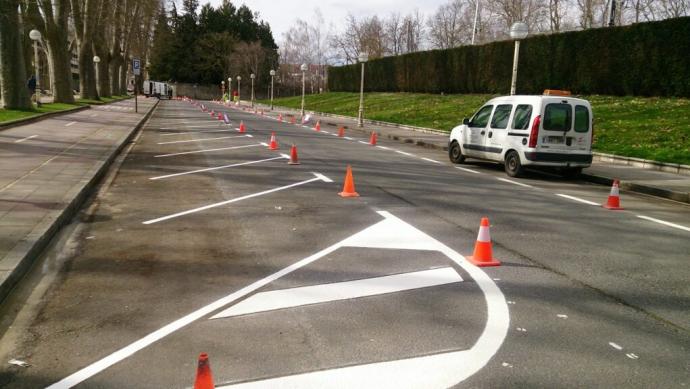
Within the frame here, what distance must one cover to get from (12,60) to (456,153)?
74.5 ft

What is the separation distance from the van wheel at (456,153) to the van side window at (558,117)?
3289mm

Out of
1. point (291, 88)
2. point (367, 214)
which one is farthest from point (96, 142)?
point (291, 88)

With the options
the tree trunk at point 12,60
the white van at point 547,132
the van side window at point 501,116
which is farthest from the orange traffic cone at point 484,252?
the tree trunk at point 12,60

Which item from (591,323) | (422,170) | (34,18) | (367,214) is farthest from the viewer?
(34,18)

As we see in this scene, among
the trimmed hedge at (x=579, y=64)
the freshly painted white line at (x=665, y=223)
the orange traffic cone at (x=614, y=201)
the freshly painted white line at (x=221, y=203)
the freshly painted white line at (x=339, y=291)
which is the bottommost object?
the freshly painted white line at (x=221, y=203)

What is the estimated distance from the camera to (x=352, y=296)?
5023mm

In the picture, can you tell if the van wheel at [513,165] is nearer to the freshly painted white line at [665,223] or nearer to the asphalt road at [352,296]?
the asphalt road at [352,296]

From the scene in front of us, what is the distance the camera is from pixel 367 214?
8586 millimetres

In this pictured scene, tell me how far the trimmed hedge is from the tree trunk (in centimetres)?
2625

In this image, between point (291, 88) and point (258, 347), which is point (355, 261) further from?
point (291, 88)

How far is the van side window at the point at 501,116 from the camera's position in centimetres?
1393

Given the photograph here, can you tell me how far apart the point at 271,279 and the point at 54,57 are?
37223 mm

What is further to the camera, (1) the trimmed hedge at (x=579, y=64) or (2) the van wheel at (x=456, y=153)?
(1) the trimmed hedge at (x=579, y=64)

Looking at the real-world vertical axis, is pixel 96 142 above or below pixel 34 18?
below
